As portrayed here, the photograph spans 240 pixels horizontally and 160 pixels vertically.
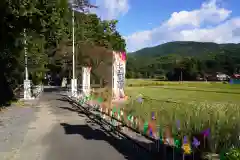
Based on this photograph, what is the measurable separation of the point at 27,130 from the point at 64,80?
2192 inches

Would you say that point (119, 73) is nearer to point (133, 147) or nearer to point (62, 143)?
point (62, 143)

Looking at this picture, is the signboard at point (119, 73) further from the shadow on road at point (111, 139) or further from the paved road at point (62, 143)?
the shadow on road at point (111, 139)

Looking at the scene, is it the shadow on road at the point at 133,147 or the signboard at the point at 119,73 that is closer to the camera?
the shadow on road at the point at 133,147

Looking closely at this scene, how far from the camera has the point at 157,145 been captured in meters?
8.62

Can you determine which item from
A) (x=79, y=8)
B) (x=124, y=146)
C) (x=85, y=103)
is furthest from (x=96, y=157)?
(x=79, y=8)

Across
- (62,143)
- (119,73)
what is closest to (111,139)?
(62,143)

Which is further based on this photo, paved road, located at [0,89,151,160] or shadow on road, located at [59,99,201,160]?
paved road, located at [0,89,151,160]

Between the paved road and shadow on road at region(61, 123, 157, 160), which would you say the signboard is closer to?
the paved road

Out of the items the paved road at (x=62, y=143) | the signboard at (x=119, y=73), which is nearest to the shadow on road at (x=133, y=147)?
the paved road at (x=62, y=143)

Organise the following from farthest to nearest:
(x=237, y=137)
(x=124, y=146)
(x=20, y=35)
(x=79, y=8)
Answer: (x=79, y=8) < (x=20, y=35) < (x=124, y=146) < (x=237, y=137)

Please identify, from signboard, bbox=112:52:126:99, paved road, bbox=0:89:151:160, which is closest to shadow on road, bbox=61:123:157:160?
paved road, bbox=0:89:151:160

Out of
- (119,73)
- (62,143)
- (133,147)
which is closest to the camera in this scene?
(133,147)

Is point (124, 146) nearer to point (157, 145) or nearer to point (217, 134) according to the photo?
point (157, 145)

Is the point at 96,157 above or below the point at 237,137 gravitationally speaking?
below
